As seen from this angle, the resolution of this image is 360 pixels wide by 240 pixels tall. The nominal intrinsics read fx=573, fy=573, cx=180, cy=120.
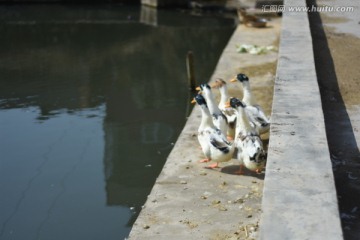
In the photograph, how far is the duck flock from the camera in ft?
24.2

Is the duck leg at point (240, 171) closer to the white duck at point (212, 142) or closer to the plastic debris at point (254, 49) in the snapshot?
the white duck at point (212, 142)

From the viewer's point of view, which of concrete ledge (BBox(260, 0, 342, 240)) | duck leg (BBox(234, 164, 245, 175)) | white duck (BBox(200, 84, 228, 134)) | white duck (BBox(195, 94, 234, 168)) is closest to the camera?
concrete ledge (BBox(260, 0, 342, 240))

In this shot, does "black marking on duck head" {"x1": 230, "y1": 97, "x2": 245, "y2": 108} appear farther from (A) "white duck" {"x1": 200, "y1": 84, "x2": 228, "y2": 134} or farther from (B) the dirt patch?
(B) the dirt patch

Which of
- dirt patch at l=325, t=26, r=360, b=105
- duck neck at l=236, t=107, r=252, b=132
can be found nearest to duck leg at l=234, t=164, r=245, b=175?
duck neck at l=236, t=107, r=252, b=132

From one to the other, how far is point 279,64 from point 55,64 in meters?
9.86

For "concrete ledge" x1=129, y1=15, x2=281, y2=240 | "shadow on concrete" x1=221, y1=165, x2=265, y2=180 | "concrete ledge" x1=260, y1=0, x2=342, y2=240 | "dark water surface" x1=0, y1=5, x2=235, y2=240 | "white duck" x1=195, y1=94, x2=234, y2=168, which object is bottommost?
"dark water surface" x1=0, y1=5, x2=235, y2=240

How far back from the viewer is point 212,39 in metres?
21.5

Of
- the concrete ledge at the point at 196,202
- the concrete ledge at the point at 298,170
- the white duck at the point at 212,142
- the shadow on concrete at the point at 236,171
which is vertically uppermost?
the concrete ledge at the point at 298,170

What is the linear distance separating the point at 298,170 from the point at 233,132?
3.42 meters

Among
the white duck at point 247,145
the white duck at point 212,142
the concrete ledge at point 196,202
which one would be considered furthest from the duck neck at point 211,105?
the white duck at point 247,145

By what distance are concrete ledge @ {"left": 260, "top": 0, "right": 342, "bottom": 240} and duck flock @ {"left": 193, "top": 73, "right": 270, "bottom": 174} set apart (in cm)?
54

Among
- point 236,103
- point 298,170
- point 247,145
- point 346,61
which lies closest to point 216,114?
point 236,103

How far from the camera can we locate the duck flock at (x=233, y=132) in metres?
7.39

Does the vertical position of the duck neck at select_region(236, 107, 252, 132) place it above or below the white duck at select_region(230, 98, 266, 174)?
above
